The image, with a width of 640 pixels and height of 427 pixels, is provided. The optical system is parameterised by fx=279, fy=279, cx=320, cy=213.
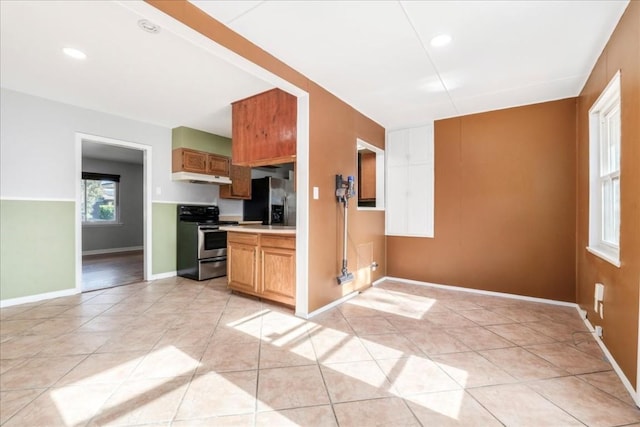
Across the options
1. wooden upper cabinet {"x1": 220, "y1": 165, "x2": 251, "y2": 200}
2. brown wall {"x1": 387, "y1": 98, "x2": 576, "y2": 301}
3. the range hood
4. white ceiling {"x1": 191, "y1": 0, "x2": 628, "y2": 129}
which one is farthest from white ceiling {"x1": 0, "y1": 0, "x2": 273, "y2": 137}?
brown wall {"x1": 387, "y1": 98, "x2": 576, "y2": 301}

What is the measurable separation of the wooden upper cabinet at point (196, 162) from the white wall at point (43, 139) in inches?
22.7

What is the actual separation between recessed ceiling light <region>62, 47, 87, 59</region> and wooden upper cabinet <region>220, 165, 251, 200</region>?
2794 mm

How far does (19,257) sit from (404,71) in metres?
4.79

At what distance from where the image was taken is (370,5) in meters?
1.83

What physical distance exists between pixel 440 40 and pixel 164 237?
4.64 metres

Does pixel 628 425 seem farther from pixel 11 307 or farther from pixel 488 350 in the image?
pixel 11 307

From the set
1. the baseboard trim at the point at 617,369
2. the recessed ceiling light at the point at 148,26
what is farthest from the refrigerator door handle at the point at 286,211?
the baseboard trim at the point at 617,369

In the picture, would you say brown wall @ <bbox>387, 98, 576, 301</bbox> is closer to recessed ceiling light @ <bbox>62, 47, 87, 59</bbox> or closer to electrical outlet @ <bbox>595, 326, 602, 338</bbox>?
electrical outlet @ <bbox>595, 326, 602, 338</bbox>

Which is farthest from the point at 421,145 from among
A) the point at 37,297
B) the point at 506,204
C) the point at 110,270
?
the point at 110,270

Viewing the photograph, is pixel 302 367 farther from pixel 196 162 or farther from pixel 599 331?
pixel 196 162

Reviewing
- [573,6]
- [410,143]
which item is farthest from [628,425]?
[410,143]

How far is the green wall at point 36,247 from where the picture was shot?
3.22 m

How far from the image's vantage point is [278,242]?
10.3 feet

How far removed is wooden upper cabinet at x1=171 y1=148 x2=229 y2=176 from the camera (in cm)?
459
